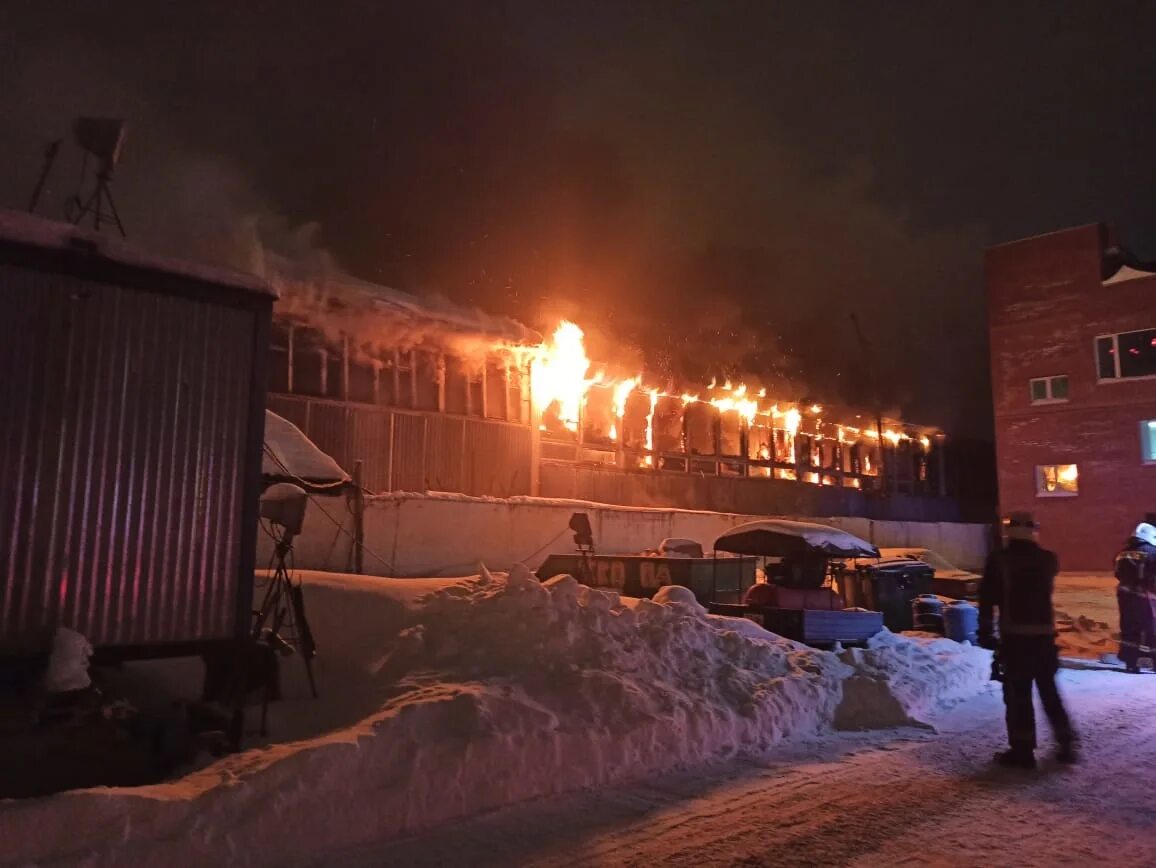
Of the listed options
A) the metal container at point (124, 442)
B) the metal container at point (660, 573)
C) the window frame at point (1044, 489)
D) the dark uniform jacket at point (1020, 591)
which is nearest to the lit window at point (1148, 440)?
the window frame at point (1044, 489)

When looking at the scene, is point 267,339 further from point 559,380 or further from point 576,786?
point 559,380

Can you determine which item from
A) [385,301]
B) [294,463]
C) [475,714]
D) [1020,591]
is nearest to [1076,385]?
[385,301]

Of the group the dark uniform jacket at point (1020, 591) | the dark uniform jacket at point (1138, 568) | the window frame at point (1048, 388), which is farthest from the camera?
the window frame at point (1048, 388)

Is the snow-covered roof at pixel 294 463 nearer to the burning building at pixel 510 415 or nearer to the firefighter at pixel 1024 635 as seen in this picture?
the burning building at pixel 510 415

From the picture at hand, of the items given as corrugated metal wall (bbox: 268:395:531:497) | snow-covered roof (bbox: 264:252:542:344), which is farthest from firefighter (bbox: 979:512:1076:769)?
corrugated metal wall (bbox: 268:395:531:497)

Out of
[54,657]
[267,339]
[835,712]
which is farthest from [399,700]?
[835,712]

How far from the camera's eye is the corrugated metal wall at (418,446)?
1530cm

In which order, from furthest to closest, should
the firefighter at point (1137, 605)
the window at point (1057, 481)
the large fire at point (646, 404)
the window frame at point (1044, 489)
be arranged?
the window at point (1057, 481), the window frame at point (1044, 489), the large fire at point (646, 404), the firefighter at point (1137, 605)

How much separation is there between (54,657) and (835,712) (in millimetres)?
6408

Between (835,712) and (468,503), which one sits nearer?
(835,712)

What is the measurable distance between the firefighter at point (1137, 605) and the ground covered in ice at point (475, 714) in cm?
249

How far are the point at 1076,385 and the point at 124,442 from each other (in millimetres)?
26008

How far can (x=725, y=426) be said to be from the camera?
25594 mm

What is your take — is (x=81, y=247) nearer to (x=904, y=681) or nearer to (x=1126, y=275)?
(x=904, y=681)
